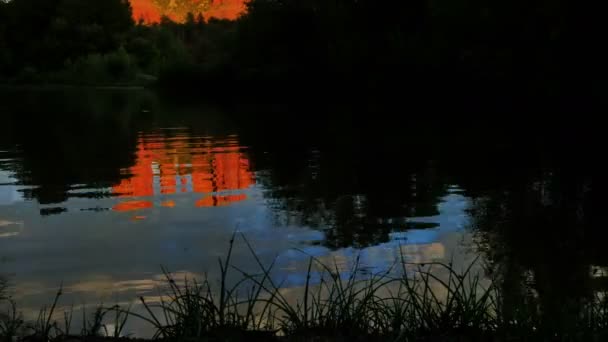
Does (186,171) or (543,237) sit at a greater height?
(543,237)

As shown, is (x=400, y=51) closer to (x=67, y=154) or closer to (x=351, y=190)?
(x=67, y=154)

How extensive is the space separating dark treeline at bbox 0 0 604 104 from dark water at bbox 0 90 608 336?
10.7 meters

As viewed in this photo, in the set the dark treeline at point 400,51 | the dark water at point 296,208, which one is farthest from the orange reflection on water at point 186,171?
the dark treeline at point 400,51

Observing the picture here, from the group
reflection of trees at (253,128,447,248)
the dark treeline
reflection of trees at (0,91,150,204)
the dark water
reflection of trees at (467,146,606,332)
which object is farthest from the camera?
the dark treeline

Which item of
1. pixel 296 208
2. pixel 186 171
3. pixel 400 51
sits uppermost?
pixel 400 51

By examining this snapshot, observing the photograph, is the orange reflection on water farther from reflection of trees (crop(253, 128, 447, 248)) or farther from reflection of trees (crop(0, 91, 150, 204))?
reflection of trees (crop(253, 128, 447, 248))

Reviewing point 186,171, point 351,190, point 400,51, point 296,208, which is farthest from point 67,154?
point 400,51

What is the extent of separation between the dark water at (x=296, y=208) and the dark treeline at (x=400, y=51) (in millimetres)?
10691

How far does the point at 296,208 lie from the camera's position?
10.1 m

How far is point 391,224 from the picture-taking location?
9.00m

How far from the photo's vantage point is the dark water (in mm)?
7023

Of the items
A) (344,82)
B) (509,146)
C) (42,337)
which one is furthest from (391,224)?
(344,82)

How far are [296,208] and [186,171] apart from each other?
462cm

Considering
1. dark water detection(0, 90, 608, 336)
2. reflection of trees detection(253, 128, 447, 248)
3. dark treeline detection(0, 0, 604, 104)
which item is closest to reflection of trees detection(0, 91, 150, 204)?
dark water detection(0, 90, 608, 336)
